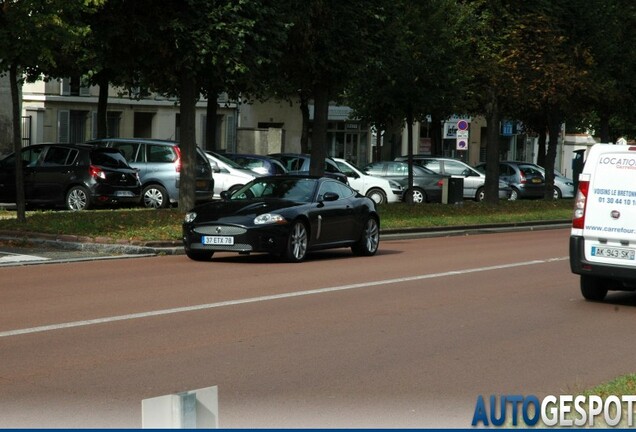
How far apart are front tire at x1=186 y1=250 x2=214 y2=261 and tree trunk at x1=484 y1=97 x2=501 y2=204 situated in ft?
72.8

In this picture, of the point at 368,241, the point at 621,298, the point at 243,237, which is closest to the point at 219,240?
the point at 243,237

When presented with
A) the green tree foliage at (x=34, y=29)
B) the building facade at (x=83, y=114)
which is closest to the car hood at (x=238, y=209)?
the green tree foliage at (x=34, y=29)

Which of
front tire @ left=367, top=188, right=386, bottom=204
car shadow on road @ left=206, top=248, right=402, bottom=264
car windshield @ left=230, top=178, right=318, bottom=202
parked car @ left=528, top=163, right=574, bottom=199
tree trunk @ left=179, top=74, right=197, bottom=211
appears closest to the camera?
car shadow on road @ left=206, top=248, right=402, bottom=264

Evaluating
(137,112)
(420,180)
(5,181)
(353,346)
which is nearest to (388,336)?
(353,346)

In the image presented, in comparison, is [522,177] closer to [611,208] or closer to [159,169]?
[159,169]

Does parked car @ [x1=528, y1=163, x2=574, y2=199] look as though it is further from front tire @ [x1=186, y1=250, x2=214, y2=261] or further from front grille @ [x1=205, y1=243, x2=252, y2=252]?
front grille @ [x1=205, y1=243, x2=252, y2=252]

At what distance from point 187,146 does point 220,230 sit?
8375 mm

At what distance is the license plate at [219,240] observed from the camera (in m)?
19.4

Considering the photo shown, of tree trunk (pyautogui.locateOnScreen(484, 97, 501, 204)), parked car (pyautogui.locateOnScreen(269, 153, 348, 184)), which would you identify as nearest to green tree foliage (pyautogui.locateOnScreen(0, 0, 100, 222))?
parked car (pyautogui.locateOnScreen(269, 153, 348, 184))

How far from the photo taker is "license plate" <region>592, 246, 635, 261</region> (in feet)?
49.6

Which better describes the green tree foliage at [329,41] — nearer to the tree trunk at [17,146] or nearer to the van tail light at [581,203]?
the tree trunk at [17,146]

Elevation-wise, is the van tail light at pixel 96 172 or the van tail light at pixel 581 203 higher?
the van tail light at pixel 581 203

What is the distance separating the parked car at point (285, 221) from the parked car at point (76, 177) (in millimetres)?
9733

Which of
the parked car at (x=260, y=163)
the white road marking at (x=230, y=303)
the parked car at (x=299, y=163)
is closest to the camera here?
the white road marking at (x=230, y=303)
